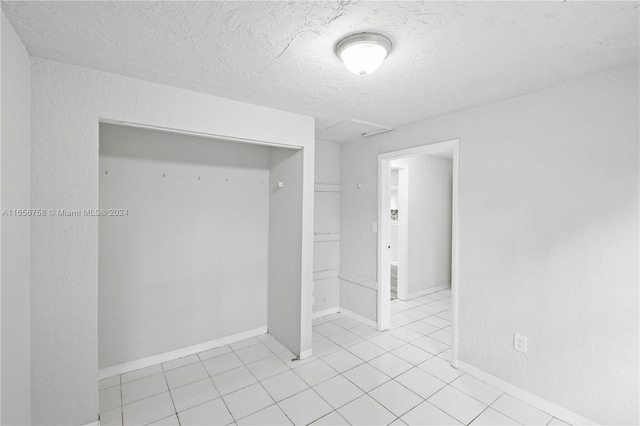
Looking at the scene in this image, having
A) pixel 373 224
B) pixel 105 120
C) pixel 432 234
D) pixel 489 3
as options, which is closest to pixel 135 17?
pixel 105 120

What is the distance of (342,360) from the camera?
2.80 metres

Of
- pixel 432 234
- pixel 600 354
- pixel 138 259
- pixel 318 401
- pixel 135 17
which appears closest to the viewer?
pixel 135 17

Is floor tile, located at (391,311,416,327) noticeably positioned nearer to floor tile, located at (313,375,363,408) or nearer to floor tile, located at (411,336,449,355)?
floor tile, located at (411,336,449,355)

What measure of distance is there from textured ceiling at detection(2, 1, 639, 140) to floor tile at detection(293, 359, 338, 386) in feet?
7.69

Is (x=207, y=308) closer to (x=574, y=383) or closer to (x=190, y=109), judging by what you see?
(x=190, y=109)

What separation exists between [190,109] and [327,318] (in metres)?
2.92

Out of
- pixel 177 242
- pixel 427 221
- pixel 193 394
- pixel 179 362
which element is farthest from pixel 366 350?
pixel 427 221

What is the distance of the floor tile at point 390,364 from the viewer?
262 centimetres

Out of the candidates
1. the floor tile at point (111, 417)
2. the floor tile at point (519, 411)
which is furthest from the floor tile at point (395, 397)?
the floor tile at point (111, 417)

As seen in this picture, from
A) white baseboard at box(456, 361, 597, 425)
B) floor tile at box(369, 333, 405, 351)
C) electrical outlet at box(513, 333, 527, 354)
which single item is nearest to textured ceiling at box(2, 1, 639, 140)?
electrical outlet at box(513, 333, 527, 354)

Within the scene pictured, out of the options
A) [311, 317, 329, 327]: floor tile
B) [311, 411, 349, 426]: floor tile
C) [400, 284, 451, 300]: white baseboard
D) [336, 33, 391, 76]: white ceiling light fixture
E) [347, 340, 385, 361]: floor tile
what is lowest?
[311, 411, 349, 426]: floor tile

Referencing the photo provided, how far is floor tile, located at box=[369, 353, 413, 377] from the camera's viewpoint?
2.62 meters

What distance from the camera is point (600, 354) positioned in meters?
1.87

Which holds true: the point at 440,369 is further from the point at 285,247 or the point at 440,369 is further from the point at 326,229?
the point at 326,229
